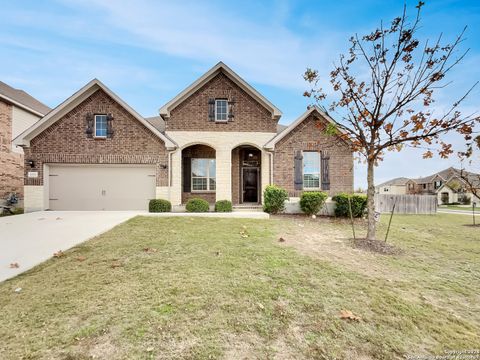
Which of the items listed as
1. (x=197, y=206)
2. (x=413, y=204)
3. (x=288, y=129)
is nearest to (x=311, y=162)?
(x=288, y=129)

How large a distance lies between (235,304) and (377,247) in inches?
190

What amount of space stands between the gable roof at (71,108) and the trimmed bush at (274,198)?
538 cm

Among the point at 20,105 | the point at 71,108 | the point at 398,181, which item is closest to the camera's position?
the point at 71,108

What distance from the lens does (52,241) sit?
19.8ft

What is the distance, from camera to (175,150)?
40.1ft

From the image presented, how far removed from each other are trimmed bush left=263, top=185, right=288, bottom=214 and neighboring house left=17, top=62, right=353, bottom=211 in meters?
1.15

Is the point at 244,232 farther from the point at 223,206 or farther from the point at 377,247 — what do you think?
the point at 223,206

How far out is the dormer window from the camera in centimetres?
1189

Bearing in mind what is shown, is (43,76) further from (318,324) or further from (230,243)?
(318,324)

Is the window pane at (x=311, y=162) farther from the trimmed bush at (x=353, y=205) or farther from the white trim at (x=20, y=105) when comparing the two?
the white trim at (x=20, y=105)

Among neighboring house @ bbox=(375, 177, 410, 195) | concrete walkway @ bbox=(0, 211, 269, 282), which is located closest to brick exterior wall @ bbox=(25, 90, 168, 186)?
concrete walkway @ bbox=(0, 211, 269, 282)

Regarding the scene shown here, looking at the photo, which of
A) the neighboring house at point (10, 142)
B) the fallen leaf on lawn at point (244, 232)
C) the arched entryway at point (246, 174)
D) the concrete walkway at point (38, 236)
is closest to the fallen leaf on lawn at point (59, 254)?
the concrete walkway at point (38, 236)

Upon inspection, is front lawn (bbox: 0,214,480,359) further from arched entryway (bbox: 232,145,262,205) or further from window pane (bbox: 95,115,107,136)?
window pane (bbox: 95,115,107,136)

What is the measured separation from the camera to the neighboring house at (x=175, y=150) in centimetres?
1164
